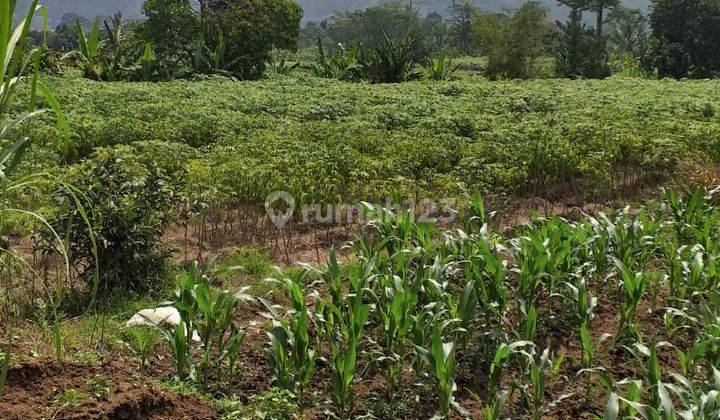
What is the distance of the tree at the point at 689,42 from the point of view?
26.2 m

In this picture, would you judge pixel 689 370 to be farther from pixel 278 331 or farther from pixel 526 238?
pixel 278 331

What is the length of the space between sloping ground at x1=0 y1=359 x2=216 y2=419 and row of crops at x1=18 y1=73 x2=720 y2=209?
2059mm

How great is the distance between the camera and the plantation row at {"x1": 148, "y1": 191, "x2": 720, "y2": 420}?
3115 mm

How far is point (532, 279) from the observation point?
3902mm

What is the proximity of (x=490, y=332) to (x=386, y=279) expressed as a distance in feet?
2.00

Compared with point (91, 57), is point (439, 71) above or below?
below

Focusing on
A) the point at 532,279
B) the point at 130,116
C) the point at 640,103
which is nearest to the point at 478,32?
the point at 640,103

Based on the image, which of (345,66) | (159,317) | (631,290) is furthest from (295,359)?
(345,66)

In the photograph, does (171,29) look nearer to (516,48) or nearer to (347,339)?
(516,48)

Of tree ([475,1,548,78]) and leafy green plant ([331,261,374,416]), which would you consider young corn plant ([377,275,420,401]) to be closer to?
leafy green plant ([331,261,374,416])

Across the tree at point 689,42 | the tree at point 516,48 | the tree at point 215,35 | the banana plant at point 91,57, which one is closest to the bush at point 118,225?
the banana plant at point 91,57

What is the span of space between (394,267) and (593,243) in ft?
4.49

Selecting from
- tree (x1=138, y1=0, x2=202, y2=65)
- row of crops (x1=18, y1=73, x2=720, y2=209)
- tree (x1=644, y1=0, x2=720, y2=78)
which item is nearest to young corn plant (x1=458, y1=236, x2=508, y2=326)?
row of crops (x1=18, y1=73, x2=720, y2=209)

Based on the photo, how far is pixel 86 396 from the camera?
8.76 feet
